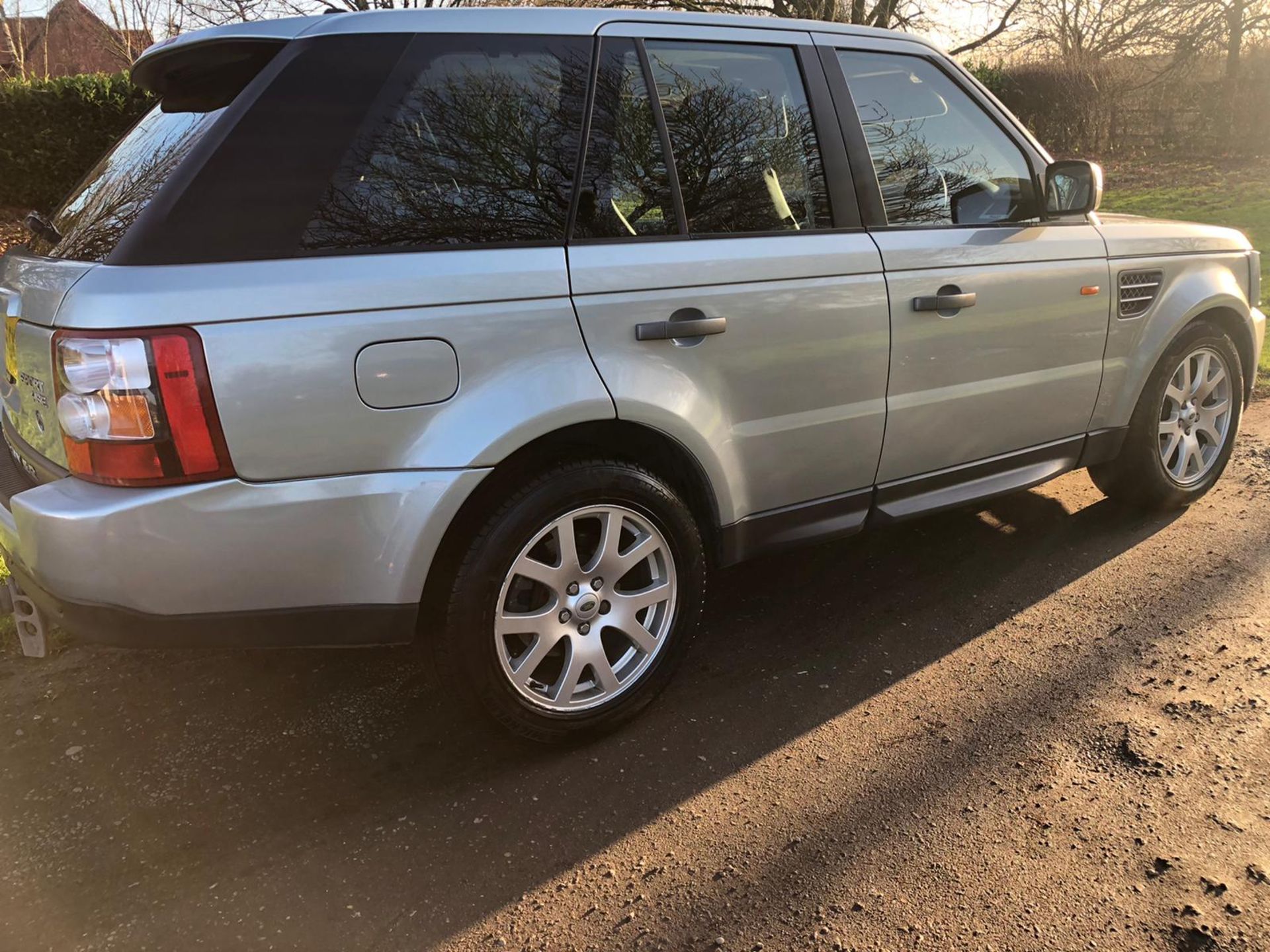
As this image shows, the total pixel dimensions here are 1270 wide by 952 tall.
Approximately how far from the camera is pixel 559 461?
2.51 m

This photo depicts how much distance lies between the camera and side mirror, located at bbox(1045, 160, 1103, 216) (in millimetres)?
3441

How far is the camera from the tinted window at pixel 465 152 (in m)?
2.21

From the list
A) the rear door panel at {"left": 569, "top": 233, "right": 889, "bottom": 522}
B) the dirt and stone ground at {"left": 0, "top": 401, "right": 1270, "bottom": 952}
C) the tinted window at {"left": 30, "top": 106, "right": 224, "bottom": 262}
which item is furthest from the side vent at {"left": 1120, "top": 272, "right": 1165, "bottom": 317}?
the tinted window at {"left": 30, "top": 106, "right": 224, "bottom": 262}

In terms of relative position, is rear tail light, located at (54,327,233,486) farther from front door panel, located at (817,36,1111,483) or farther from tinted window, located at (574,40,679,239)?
front door panel, located at (817,36,1111,483)

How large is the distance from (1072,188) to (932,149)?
615 millimetres

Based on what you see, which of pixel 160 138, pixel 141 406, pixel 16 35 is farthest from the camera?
pixel 16 35

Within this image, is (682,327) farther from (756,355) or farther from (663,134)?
(663,134)

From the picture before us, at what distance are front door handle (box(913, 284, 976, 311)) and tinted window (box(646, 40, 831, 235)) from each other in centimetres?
43

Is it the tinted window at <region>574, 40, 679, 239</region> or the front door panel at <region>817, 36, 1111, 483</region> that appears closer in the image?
the tinted window at <region>574, 40, 679, 239</region>

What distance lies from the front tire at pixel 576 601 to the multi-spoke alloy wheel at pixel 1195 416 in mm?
2502

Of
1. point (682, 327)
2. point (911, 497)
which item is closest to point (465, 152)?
point (682, 327)

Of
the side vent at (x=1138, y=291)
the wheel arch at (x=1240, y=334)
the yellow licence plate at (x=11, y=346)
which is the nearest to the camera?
the yellow licence plate at (x=11, y=346)

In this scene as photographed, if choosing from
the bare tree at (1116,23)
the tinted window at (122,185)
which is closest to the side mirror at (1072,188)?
the tinted window at (122,185)

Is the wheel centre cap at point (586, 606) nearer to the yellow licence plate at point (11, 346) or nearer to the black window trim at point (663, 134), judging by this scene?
the black window trim at point (663, 134)
